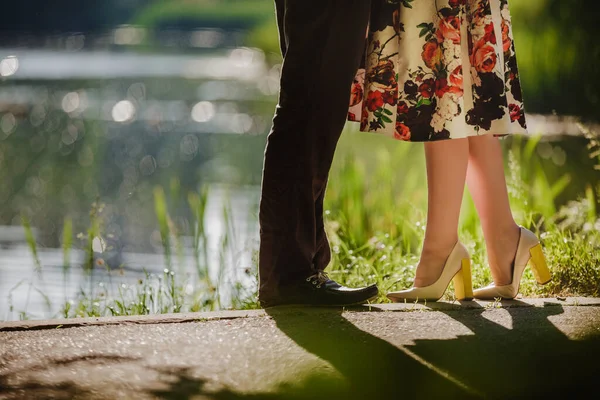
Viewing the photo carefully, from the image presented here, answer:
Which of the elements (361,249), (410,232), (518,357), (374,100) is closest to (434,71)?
(374,100)

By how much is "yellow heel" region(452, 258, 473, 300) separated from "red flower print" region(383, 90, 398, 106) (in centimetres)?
50

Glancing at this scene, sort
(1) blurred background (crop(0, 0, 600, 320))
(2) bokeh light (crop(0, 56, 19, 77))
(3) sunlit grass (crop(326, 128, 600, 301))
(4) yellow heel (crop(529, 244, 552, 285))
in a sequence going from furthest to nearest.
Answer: (2) bokeh light (crop(0, 56, 19, 77)) → (1) blurred background (crop(0, 0, 600, 320)) → (3) sunlit grass (crop(326, 128, 600, 301)) → (4) yellow heel (crop(529, 244, 552, 285))

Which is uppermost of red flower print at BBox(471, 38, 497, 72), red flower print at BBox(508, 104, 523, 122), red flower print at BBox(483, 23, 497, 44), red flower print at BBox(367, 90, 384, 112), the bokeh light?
the bokeh light

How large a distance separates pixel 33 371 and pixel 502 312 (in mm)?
1204

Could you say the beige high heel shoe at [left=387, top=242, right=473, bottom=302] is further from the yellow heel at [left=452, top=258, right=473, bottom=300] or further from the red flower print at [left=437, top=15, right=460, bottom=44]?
Answer: the red flower print at [left=437, top=15, right=460, bottom=44]

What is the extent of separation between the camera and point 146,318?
7.98ft

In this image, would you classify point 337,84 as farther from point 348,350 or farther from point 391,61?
point 348,350

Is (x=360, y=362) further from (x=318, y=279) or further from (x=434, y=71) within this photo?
(x=434, y=71)

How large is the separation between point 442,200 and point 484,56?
40 centimetres

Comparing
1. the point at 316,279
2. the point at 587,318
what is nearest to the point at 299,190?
the point at 316,279

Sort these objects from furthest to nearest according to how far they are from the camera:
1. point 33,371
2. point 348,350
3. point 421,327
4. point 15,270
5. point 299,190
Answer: point 15,270 → point 299,190 → point 421,327 → point 348,350 → point 33,371

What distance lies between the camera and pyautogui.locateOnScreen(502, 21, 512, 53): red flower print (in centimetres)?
273

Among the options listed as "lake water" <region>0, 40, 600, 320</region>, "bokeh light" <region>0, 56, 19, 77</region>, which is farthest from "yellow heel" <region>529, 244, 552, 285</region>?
"bokeh light" <region>0, 56, 19, 77</region>

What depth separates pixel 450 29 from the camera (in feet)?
8.58
